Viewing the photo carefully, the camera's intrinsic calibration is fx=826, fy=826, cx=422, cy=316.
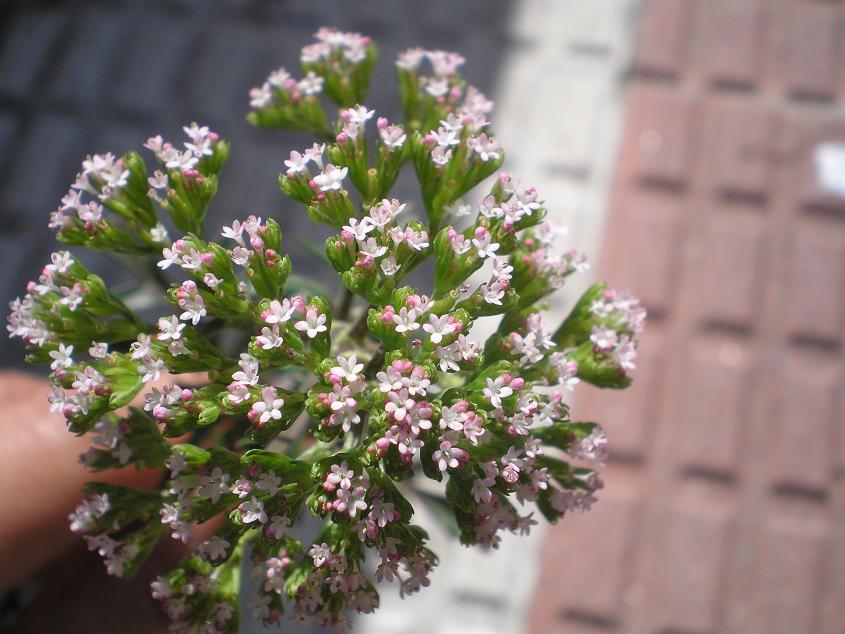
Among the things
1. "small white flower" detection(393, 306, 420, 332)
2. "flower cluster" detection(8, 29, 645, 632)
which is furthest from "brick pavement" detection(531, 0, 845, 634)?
"small white flower" detection(393, 306, 420, 332)

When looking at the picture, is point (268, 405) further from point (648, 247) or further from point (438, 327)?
point (648, 247)

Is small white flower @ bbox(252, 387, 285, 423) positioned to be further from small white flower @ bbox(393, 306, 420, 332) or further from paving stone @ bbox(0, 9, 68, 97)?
paving stone @ bbox(0, 9, 68, 97)

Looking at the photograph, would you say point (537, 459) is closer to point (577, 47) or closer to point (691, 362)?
point (691, 362)

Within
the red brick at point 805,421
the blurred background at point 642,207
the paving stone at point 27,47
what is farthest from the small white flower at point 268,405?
the paving stone at point 27,47

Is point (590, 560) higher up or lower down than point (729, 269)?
lower down

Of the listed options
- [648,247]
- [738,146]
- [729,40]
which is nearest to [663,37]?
[729,40]

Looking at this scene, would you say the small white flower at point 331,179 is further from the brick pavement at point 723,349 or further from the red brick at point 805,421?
the red brick at point 805,421
